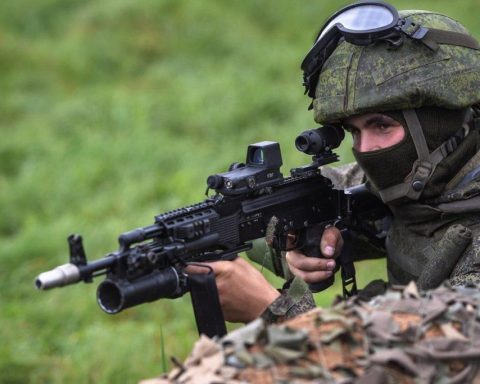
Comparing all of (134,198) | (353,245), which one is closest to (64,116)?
(134,198)

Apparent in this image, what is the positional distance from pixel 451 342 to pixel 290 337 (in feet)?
1.51

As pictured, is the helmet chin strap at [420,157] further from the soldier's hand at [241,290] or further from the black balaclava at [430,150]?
the soldier's hand at [241,290]

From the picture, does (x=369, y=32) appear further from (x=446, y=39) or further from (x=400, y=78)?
(x=446, y=39)

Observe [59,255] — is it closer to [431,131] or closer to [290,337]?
[431,131]

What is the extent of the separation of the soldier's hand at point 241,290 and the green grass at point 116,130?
2226mm

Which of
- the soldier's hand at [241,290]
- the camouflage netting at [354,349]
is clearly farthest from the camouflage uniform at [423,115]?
the camouflage netting at [354,349]

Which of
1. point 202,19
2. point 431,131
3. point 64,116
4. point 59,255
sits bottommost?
point 59,255

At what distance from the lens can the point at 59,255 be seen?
7.89m

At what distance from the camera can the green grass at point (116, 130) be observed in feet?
21.3

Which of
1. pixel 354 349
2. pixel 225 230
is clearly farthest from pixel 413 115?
pixel 354 349

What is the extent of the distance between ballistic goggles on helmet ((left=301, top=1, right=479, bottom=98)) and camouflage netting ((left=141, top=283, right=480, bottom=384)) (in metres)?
1.74

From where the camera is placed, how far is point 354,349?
258 cm

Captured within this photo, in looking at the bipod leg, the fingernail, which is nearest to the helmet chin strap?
the fingernail

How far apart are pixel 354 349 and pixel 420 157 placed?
1.75 m
